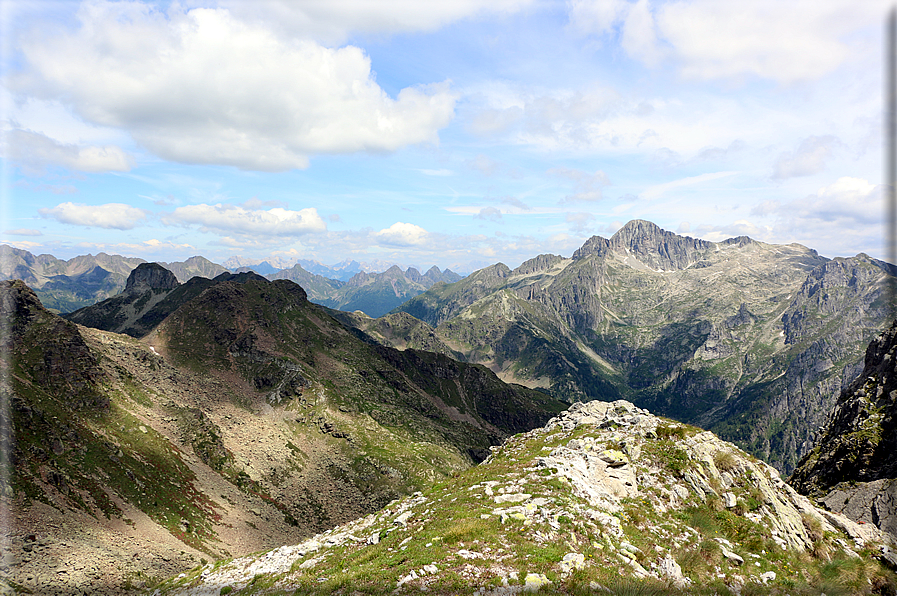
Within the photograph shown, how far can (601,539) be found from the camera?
2003 centimetres

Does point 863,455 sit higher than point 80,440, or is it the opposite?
point 863,455

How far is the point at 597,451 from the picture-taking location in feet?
112

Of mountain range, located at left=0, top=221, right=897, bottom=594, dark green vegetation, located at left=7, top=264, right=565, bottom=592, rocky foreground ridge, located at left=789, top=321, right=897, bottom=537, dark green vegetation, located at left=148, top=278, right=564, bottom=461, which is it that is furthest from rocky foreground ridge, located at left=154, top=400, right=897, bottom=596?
dark green vegetation, located at left=148, top=278, right=564, bottom=461

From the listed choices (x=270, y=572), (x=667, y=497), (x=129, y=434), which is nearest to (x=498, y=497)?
(x=667, y=497)

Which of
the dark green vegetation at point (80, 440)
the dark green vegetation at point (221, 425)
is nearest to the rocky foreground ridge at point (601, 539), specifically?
the dark green vegetation at point (80, 440)

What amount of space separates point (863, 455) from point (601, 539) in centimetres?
5087

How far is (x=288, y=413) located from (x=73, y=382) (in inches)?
2490

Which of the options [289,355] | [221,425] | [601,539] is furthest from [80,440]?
[289,355]

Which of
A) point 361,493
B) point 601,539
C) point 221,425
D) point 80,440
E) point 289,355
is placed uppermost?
point 601,539

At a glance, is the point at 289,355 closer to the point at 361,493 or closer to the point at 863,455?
the point at 361,493

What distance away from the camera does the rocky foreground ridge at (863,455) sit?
3316cm

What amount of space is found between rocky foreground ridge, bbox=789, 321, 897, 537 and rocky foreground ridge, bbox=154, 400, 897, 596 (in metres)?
7.91

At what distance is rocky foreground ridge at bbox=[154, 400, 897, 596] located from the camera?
1666 cm

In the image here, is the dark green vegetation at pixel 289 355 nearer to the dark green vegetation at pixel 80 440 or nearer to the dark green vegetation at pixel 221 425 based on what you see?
the dark green vegetation at pixel 221 425
